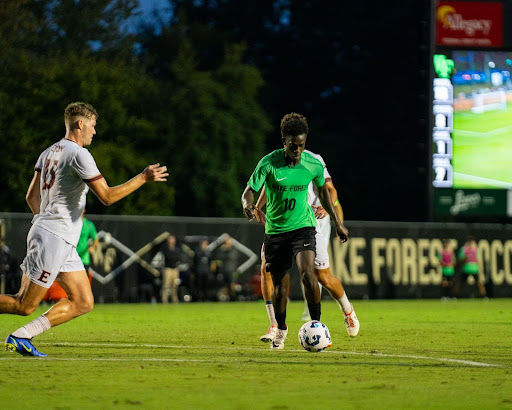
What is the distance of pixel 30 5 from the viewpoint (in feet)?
169

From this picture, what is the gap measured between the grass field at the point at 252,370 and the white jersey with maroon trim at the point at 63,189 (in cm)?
118

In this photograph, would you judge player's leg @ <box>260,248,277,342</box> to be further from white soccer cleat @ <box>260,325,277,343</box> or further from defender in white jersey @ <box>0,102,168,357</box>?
defender in white jersey @ <box>0,102,168,357</box>

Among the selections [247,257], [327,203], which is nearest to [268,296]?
[327,203]

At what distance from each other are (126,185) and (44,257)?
3.25 feet

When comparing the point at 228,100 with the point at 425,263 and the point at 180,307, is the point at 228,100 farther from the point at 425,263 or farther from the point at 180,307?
the point at 180,307

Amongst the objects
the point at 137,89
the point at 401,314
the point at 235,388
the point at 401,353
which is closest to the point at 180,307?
the point at 401,314

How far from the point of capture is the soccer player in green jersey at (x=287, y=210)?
39.3ft

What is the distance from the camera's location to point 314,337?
11.7 m

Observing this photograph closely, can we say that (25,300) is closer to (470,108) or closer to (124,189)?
(124,189)

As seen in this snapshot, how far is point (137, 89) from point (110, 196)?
37.9 m

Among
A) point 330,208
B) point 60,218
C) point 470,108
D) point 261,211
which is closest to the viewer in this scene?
point 60,218

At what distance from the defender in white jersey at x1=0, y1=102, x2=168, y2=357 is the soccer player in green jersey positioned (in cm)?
160

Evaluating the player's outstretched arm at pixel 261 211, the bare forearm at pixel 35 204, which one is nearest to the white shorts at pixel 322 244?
the player's outstretched arm at pixel 261 211

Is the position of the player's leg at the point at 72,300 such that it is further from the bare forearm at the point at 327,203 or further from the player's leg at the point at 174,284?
the player's leg at the point at 174,284
